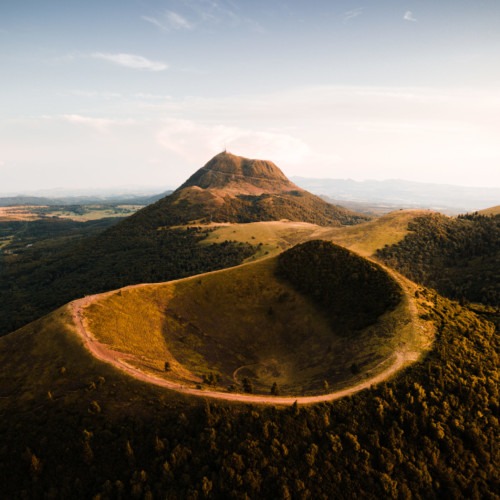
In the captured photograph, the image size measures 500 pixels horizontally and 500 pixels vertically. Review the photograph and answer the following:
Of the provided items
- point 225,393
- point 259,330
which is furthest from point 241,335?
point 225,393

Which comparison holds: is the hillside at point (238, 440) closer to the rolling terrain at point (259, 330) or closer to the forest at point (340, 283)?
the rolling terrain at point (259, 330)

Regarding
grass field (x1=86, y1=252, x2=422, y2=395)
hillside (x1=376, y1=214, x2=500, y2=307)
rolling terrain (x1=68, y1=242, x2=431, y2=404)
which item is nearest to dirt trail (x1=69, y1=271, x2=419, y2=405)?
rolling terrain (x1=68, y1=242, x2=431, y2=404)

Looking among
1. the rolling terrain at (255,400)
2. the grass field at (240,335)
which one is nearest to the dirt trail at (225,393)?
the rolling terrain at (255,400)

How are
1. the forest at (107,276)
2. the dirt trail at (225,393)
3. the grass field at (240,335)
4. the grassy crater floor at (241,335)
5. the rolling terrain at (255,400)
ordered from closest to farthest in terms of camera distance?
1. the rolling terrain at (255,400)
2. the dirt trail at (225,393)
3. the grassy crater floor at (241,335)
4. the grass field at (240,335)
5. the forest at (107,276)

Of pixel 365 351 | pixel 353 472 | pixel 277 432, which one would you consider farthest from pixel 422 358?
pixel 277 432

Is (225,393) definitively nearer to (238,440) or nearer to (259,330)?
(238,440)

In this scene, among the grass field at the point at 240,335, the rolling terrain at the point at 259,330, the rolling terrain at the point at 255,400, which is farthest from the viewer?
the grass field at the point at 240,335
